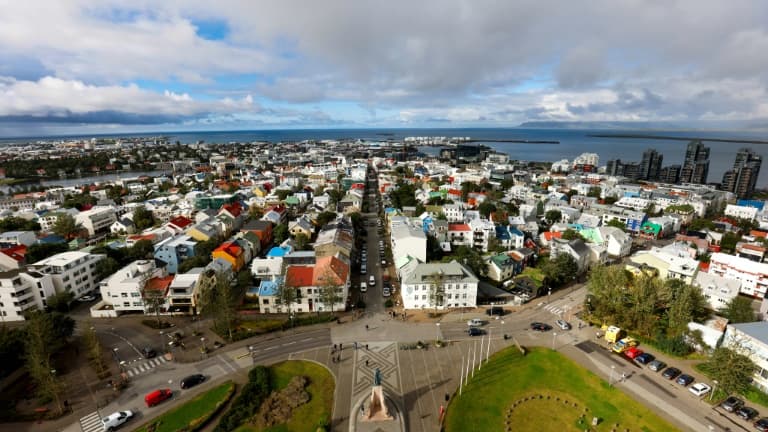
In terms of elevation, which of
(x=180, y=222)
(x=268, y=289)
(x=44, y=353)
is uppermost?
(x=180, y=222)

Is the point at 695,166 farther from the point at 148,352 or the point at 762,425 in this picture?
the point at 148,352

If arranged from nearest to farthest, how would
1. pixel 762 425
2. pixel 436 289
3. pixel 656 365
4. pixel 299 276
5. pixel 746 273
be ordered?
pixel 762 425
pixel 656 365
pixel 436 289
pixel 299 276
pixel 746 273

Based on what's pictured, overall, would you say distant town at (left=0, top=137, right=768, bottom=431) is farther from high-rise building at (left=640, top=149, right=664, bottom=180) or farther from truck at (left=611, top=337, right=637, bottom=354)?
high-rise building at (left=640, top=149, right=664, bottom=180)

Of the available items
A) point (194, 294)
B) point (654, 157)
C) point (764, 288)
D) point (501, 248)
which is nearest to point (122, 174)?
point (194, 294)

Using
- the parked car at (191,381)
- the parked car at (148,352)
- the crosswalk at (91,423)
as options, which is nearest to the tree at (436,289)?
the parked car at (191,381)

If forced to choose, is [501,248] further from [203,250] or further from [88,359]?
[88,359]

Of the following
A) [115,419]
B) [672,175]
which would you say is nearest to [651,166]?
[672,175]
